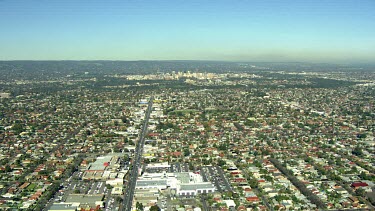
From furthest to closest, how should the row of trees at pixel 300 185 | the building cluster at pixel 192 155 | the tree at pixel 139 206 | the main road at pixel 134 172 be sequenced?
the building cluster at pixel 192 155, the main road at pixel 134 172, the row of trees at pixel 300 185, the tree at pixel 139 206

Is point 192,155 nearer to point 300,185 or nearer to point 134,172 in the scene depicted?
point 134,172

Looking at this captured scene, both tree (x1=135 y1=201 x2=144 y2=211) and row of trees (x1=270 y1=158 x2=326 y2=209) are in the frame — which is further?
row of trees (x1=270 y1=158 x2=326 y2=209)

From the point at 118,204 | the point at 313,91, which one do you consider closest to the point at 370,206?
the point at 118,204

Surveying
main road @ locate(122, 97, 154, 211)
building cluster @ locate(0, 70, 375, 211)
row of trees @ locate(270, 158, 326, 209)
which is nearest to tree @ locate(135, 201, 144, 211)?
building cluster @ locate(0, 70, 375, 211)

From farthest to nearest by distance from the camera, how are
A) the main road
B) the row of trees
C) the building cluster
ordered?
1. the building cluster
2. the main road
3. the row of trees

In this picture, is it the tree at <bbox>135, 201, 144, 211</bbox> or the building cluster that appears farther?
the building cluster

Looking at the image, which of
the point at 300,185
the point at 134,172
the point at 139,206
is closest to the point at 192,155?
the point at 134,172

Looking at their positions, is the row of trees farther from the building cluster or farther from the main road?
the main road

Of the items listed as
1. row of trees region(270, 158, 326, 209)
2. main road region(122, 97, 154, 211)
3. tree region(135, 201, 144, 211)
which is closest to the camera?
tree region(135, 201, 144, 211)

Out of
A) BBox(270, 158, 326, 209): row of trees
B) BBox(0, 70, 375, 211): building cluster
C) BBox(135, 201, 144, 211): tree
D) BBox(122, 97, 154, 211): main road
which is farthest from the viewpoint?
BBox(0, 70, 375, 211): building cluster

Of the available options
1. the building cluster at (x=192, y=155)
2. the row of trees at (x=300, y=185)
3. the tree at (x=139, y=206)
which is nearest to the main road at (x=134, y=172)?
the building cluster at (x=192, y=155)

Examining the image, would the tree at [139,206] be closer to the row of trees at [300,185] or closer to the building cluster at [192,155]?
the building cluster at [192,155]
